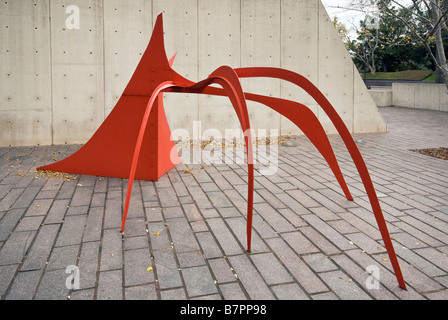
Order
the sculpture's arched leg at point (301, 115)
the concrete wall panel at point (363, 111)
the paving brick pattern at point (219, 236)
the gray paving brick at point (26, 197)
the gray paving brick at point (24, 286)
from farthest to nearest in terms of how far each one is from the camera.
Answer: the concrete wall panel at point (363, 111) < the gray paving brick at point (26, 197) < the sculpture's arched leg at point (301, 115) < the paving brick pattern at point (219, 236) < the gray paving brick at point (24, 286)

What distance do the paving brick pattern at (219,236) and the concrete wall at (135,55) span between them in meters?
2.03

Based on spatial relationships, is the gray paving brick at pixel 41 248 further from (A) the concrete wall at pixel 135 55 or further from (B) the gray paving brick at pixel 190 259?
(A) the concrete wall at pixel 135 55

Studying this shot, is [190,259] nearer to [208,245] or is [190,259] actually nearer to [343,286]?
[208,245]

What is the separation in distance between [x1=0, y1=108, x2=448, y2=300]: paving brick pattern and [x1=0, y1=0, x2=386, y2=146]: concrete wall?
2.03m

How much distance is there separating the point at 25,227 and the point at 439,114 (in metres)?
13.4

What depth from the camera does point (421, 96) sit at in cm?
1534

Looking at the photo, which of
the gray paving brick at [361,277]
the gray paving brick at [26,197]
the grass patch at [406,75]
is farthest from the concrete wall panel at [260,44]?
the grass patch at [406,75]

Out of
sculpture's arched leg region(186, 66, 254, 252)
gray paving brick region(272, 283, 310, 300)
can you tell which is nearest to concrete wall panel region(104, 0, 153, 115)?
sculpture's arched leg region(186, 66, 254, 252)

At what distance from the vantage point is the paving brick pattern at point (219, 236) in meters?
2.61

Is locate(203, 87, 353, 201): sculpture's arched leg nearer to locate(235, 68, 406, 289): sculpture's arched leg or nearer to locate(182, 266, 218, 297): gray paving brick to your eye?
locate(235, 68, 406, 289): sculpture's arched leg

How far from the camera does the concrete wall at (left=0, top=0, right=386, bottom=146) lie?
7.30 m

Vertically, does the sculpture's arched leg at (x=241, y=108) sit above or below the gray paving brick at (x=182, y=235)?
above

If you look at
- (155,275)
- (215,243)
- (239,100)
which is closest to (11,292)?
(155,275)

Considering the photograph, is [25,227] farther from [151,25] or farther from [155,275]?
[151,25]
